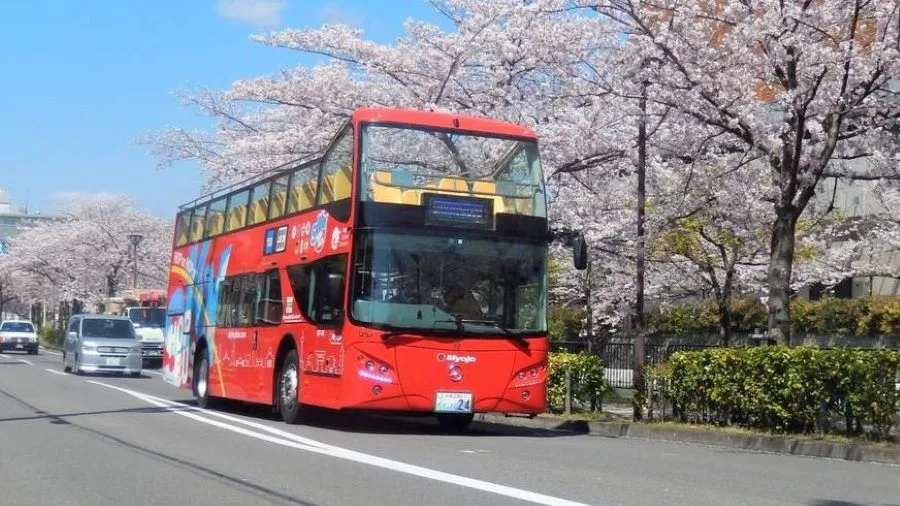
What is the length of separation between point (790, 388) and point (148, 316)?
111 feet

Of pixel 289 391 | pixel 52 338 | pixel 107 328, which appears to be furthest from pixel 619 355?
pixel 52 338

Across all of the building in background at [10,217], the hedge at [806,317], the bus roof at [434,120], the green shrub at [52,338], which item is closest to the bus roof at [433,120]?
the bus roof at [434,120]

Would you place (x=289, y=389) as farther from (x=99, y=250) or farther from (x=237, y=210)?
(x=99, y=250)

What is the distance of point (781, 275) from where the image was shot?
17031mm

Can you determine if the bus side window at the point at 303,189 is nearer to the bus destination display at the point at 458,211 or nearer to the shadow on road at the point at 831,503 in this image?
the bus destination display at the point at 458,211

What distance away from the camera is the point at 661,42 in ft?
54.4

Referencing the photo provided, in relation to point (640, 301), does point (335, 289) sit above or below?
below

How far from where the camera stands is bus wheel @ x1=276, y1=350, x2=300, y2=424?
17.4 m

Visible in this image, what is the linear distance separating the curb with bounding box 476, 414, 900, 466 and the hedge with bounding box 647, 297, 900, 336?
49.5ft

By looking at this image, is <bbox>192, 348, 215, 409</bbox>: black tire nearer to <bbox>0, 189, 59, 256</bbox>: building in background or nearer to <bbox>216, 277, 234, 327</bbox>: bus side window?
<bbox>216, 277, 234, 327</bbox>: bus side window

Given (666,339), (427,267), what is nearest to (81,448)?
(427,267)

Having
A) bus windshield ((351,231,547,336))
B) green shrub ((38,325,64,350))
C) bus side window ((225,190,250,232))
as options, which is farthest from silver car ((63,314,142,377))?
green shrub ((38,325,64,350))

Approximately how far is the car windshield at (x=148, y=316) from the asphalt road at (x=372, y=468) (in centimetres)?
2669

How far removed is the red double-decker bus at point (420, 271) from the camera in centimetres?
1545
